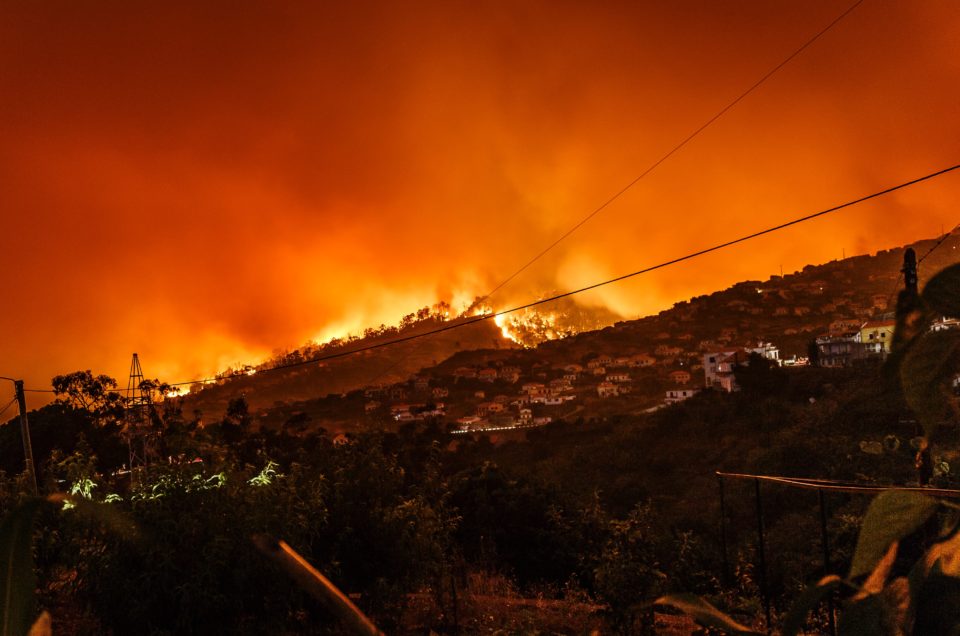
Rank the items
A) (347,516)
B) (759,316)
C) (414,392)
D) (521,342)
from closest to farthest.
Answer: (347,516) → (414,392) → (759,316) → (521,342)

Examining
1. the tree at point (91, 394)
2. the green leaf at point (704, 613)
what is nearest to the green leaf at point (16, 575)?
the green leaf at point (704, 613)

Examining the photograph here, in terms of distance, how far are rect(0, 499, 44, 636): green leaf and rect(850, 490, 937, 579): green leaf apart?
324 mm

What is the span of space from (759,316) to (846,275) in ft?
18.3

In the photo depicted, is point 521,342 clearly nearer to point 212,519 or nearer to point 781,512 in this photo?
point 781,512

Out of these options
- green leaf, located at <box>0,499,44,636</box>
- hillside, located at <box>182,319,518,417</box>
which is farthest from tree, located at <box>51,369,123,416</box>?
green leaf, located at <box>0,499,44,636</box>

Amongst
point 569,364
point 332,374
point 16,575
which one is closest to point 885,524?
point 16,575

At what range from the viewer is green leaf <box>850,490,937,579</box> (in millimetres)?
300

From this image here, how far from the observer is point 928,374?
0.28 metres

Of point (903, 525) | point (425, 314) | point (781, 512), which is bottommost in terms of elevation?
point (781, 512)

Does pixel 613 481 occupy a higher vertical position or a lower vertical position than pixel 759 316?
lower

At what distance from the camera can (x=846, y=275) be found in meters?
39.0

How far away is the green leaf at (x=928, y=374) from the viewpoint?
0.92 ft

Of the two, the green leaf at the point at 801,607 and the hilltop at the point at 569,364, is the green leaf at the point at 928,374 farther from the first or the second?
the hilltop at the point at 569,364

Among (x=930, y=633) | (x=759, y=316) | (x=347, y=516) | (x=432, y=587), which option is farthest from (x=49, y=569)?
(x=759, y=316)
